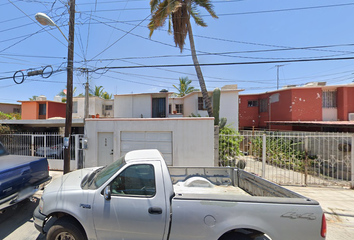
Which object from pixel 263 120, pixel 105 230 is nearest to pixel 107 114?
pixel 105 230

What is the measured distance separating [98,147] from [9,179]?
3.83 metres

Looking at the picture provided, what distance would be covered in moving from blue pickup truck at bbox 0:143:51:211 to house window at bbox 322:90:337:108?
1890 centimetres

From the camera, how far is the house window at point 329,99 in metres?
12.8

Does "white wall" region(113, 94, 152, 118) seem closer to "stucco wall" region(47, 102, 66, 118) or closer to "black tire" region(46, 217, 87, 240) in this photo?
"stucco wall" region(47, 102, 66, 118)

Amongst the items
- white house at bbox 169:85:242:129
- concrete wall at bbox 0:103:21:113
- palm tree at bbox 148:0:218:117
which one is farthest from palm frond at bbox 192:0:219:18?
concrete wall at bbox 0:103:21:113

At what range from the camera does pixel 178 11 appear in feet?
28.9

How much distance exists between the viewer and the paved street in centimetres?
303

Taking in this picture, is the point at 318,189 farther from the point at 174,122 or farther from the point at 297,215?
the point at 174,122

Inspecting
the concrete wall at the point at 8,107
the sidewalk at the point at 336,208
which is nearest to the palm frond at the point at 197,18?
the sidewalk at the point at 336,208

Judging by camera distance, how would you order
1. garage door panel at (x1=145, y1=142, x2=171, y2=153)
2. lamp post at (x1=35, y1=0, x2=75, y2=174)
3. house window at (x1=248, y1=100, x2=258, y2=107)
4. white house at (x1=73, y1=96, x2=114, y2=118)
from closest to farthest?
1. lamp post at (x1=35, y1=0, x2=75, y2=174)
2. garage door panel at (x1=145, y1=142, x2=171, y2=153)
3. white house at (x1=73, y1=96, x2=114, y2=118)
4. house window at (x1=248, y1=100, x2=258, y2=107)

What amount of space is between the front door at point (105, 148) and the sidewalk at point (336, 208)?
744cm

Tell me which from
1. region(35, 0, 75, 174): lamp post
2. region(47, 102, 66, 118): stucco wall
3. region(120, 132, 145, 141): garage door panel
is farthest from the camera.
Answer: region(47, 102, 66, 118): stucco wall

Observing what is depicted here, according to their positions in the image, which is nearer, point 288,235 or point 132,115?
point 288,235

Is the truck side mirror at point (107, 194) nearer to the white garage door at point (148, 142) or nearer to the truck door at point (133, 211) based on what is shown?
the truck door at point (133, 211)
